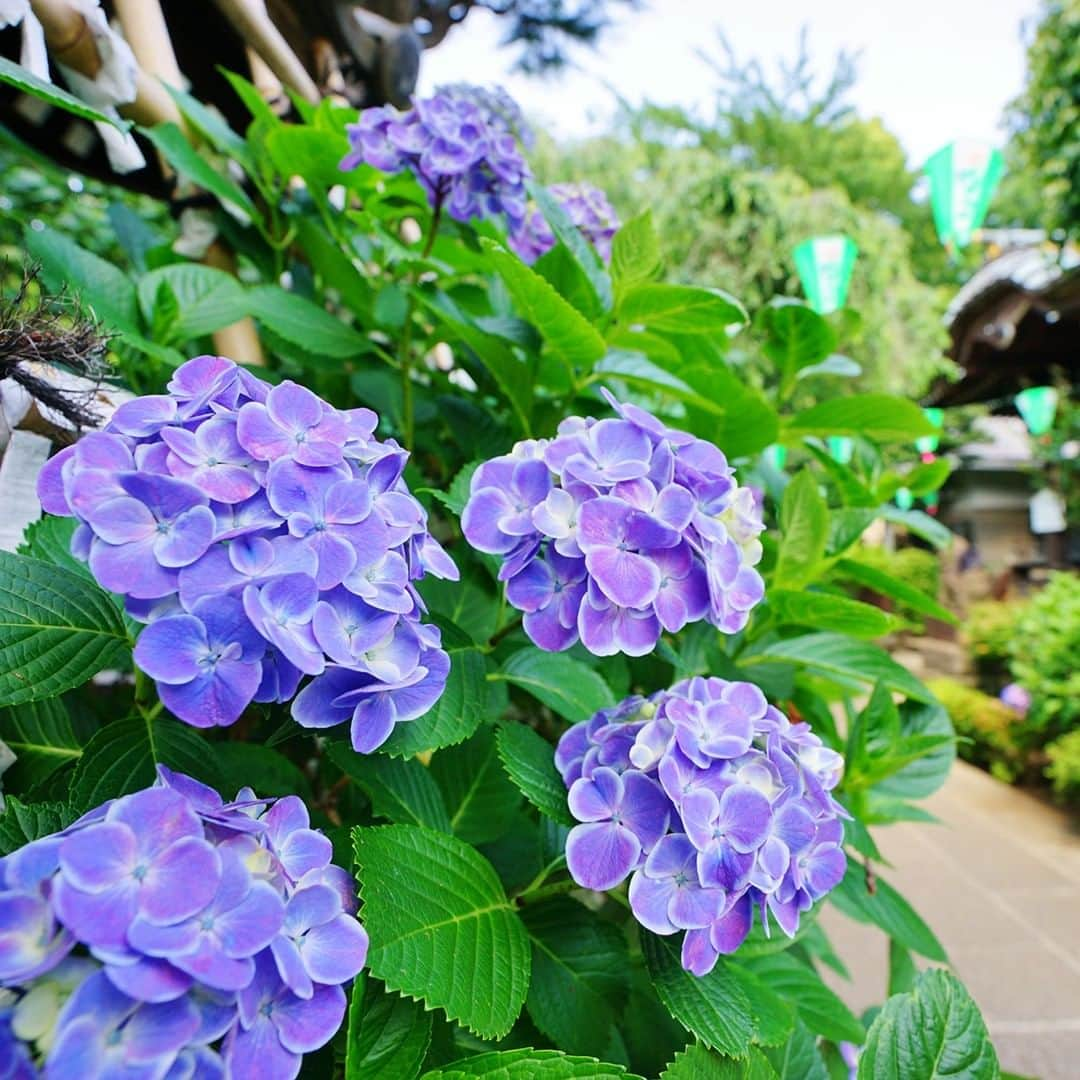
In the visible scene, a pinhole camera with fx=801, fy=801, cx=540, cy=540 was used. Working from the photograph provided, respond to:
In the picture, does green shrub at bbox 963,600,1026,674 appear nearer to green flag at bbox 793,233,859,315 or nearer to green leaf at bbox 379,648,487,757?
green flag at bbox 793,233,859,315

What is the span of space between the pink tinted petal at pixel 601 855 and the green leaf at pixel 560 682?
0.12 m

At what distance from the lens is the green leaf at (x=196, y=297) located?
2.35 feet

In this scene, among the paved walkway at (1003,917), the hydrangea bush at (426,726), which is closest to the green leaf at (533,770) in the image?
the hydrangea bush at (426,726)

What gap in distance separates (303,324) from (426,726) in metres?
0.48

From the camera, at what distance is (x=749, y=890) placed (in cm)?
42

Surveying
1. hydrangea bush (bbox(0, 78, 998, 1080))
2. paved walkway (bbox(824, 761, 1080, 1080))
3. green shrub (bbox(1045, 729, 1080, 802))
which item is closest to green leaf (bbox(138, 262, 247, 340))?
hydrangea bush (bbox(0, 78, 998, 1080))

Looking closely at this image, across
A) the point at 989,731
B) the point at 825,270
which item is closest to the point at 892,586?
the point at 825,270

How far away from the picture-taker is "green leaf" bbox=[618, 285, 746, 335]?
0.67m

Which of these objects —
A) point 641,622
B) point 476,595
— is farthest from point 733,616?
point 476,595

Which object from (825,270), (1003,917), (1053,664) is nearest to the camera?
(1003,917)

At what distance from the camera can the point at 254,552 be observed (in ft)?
1.13

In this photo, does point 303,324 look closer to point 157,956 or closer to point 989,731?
point 157,956

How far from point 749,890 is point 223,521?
0.32 meters

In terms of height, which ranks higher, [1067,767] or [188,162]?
[188,162]
